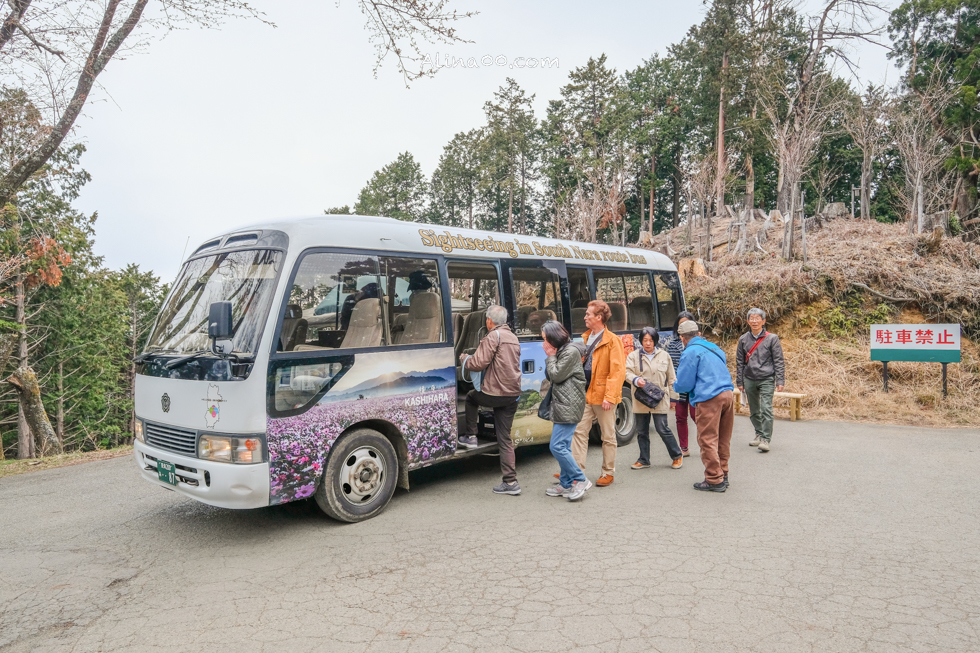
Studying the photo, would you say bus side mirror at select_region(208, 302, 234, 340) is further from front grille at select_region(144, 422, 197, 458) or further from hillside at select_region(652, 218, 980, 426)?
hillside at select_region(652, 218, 980, 426)

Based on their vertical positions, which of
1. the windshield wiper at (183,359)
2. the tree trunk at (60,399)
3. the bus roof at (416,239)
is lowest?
the tree trunk at (60,399)

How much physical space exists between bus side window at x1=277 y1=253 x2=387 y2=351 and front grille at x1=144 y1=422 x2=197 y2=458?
1030mm

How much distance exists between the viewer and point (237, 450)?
174 inches

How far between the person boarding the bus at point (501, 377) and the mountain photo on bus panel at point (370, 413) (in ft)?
1.29

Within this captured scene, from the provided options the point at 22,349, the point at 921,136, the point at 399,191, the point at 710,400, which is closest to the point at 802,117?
the point at 921,136

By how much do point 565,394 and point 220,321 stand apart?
3.08 meters

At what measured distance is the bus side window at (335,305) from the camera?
4828 mm

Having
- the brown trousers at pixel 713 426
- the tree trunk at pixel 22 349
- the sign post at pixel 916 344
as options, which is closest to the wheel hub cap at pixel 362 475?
the brown trousers at pixel 713 426

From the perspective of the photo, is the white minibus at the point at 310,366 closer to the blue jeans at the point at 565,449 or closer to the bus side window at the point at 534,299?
the bus side window at the point at 534,299

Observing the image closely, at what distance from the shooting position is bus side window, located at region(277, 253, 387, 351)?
483cm

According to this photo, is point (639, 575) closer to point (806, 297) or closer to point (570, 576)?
point (570, 576)

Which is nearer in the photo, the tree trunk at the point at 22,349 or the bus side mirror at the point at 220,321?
the bus side mirror at the point at 220,321

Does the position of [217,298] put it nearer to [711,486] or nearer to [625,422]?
[711,486]

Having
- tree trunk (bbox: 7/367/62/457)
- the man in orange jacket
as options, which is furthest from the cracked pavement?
tree trunk (bbox: 7/367/62/457)
